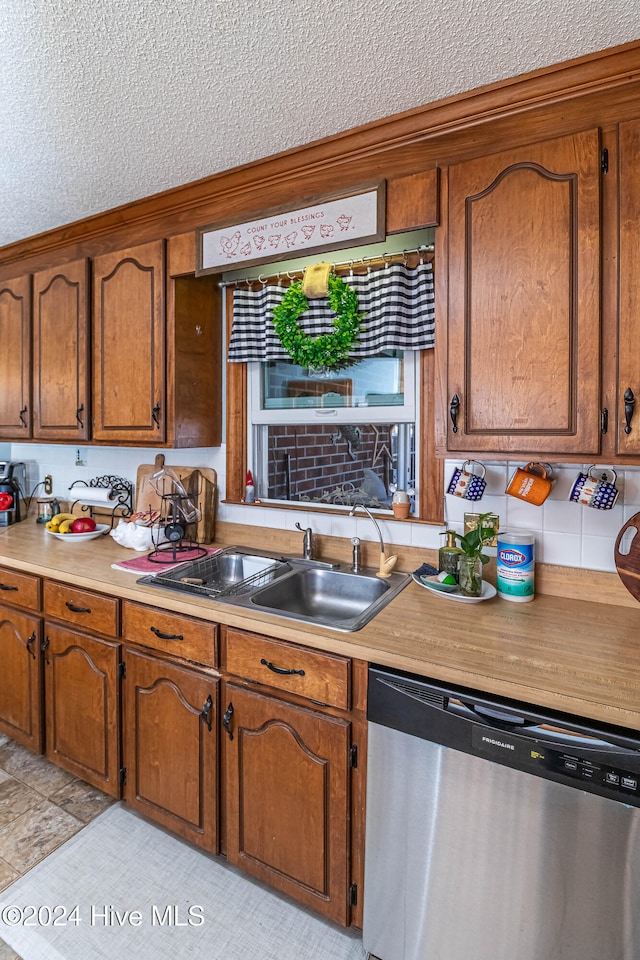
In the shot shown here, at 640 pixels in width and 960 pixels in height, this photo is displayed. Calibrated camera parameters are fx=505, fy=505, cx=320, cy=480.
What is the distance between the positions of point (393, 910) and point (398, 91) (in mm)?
2223

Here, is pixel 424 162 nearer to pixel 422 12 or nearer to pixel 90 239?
pixel 422 12

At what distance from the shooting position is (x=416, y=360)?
6.45ft

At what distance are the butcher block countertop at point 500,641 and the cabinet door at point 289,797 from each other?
24cm

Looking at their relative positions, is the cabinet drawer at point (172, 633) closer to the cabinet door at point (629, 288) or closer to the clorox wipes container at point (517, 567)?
the clorox wipes container at point (517, 567)

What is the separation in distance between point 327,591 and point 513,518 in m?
0.74

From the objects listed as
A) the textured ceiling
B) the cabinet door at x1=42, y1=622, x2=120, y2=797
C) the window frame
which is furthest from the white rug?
the textured ceiling

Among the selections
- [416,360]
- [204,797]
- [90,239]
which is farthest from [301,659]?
[90,239]

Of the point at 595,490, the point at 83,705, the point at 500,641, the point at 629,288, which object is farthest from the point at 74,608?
the point at 629,288

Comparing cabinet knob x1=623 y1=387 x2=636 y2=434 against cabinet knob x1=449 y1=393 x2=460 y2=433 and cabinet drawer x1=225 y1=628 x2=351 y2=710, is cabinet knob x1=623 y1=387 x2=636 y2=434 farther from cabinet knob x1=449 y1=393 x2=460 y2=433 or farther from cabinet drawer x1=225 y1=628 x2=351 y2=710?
cabinet drawer x1=225 y1=628 x2=351 y2=710

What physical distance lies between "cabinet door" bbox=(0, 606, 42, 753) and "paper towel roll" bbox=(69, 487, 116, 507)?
2.15 ft

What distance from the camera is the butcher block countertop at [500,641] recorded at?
1134 millimetres

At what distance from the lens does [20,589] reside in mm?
2166

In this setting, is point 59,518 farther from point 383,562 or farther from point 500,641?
point 500,641

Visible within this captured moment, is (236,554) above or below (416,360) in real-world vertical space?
below
